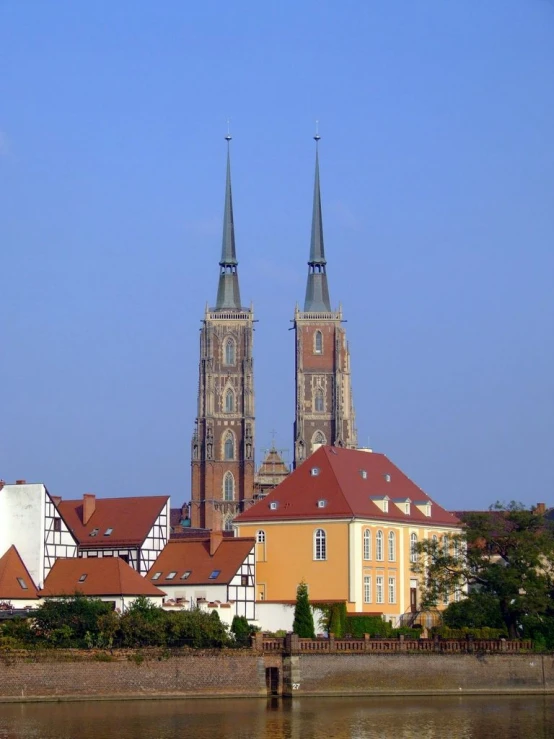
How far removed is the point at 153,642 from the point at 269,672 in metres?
5.27

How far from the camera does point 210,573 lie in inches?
3150

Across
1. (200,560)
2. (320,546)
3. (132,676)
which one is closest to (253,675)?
(132,676)

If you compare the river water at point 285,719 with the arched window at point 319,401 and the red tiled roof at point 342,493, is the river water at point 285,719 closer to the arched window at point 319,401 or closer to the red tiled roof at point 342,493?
the red tiled roof at point 342,493

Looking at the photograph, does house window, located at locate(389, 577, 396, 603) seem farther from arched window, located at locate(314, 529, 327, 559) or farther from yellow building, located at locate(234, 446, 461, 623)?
arched window, located at locate(314, 529, 327, 559)

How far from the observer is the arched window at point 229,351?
143625 mm

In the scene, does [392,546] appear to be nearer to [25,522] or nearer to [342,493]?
[342,493]

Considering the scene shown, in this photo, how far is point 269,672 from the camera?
69.0 meters

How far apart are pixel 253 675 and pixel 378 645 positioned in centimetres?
560

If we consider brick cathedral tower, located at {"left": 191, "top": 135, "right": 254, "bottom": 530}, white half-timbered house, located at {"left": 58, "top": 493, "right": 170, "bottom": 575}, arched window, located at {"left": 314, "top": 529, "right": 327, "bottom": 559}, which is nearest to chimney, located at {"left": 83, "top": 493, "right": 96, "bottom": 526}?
white half-timbered house, located at {"left": 58, "top": 493, "right": 170, "bottom": 575}

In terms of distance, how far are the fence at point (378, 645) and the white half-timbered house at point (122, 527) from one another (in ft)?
46.0

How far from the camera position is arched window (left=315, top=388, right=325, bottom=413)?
14338cm

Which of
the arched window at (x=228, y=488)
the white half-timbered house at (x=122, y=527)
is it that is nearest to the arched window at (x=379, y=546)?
the white half-timbered house at (x=122, y=527)

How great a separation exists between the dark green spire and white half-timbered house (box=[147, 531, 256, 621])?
2511 inches

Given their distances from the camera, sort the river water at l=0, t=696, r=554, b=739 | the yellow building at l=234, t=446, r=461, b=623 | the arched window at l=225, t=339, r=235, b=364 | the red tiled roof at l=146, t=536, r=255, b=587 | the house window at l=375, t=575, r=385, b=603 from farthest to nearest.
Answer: the arched window at l=225, t=339, r=235, b=364, the house window at l=375, t=575, r=385, b=603, the yellow building at l=234, t=446, r=461, b=623, the red tiled roof at l=146, t=536, r=255, b=587, the river water at l=0, t=696, r=554, b=739
